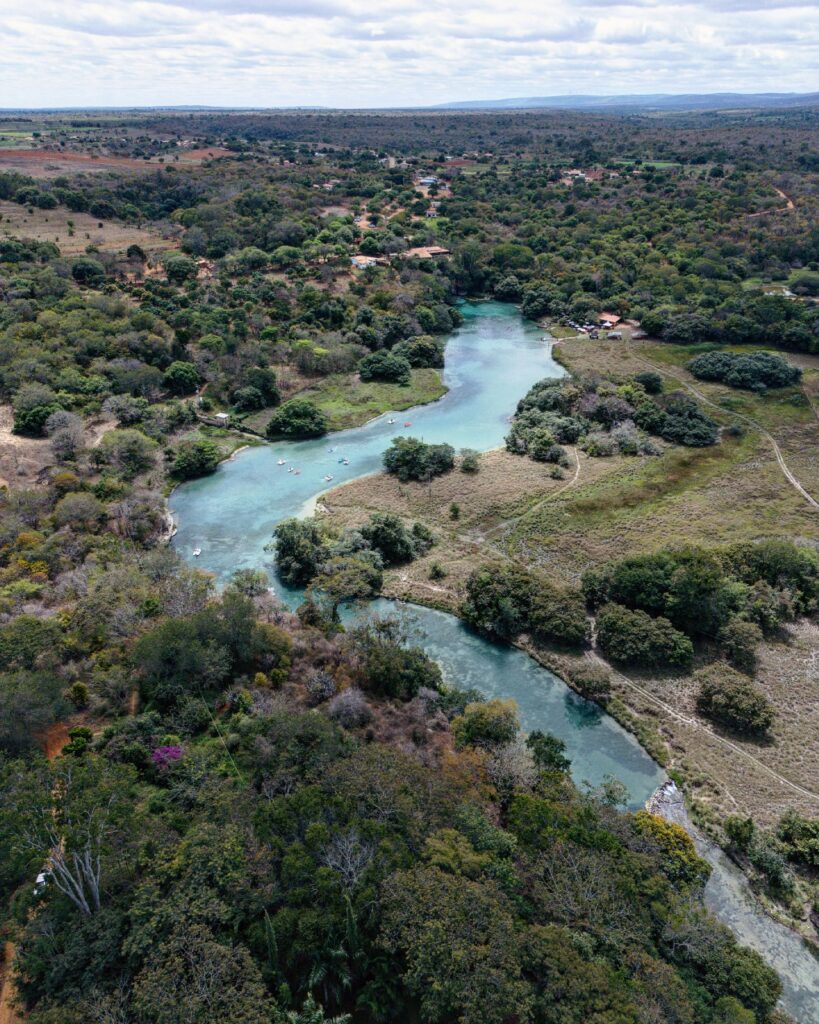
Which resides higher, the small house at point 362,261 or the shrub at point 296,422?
the small house at point 362,261

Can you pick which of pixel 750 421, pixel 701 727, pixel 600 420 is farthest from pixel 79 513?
pixel 750 421

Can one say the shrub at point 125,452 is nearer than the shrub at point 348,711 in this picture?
No

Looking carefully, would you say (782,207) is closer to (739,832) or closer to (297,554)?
(297,554)

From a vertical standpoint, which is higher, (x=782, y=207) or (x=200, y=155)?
(x=200, y=155)

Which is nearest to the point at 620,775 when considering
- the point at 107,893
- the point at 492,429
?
the point at 107,893

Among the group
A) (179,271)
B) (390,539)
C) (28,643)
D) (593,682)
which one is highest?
(179,271)

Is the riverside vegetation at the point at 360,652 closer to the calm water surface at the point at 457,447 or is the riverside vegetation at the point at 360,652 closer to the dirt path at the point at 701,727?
the dirt path at the point at 701,727

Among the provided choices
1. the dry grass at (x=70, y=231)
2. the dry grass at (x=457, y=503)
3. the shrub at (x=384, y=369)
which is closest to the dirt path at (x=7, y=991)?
the dry grass at (x=457, y=503)
